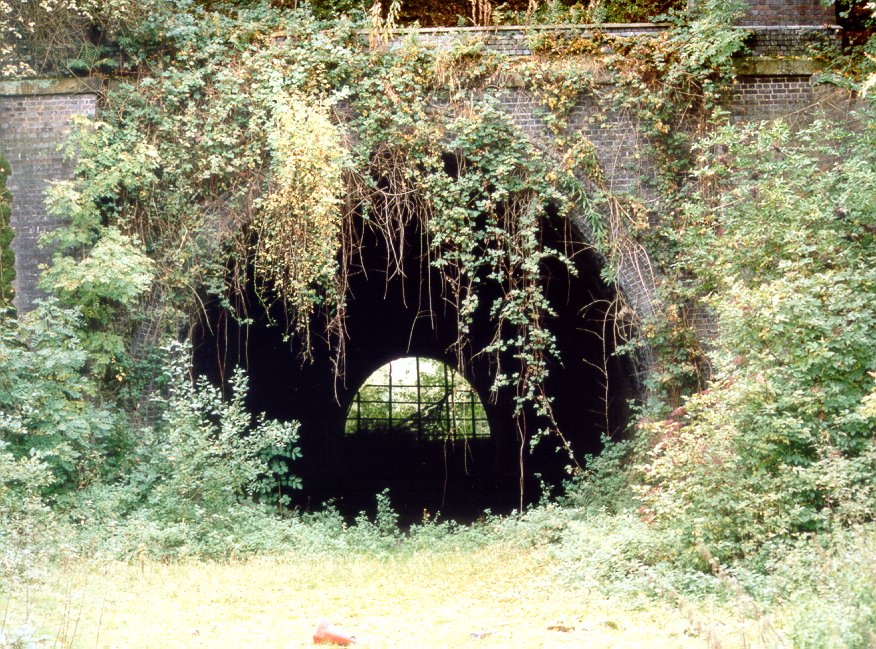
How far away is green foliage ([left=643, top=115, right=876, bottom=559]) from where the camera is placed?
253 inches

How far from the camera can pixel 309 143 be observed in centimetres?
948

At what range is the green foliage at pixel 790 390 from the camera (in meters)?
6.42

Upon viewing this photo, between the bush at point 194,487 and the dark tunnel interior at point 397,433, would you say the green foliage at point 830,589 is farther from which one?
the dark tunnel interior at point 397,433

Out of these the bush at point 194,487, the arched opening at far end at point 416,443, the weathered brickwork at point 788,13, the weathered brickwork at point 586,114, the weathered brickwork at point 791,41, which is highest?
the weathered brickwork at point 788,13

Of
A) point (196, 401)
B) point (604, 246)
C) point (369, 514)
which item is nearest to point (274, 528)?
point (196, 401)

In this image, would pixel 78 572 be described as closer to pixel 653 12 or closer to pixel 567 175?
pixel 567 175

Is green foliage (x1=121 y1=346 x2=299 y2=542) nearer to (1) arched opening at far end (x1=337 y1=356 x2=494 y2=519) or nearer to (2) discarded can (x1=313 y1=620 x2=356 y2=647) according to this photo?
(2) discarded can (x1=313 y1=620 x2=356 y2=647)

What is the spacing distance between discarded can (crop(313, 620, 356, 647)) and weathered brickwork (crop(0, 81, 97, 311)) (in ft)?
20.2

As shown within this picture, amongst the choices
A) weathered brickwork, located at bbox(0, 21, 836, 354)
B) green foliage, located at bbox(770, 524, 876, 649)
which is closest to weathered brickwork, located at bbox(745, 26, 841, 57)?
weathered brickwork, located at bbox(0, 21, 836, 354)

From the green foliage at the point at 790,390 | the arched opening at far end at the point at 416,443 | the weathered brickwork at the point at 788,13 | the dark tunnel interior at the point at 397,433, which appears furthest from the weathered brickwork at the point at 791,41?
the arched opening at far end at the point at 416,443

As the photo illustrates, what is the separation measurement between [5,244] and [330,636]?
662 cm

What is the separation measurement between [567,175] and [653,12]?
14.4 feet

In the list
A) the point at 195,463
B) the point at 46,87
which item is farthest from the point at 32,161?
the point at 195,463

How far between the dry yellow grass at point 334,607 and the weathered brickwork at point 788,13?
6.85 metres
